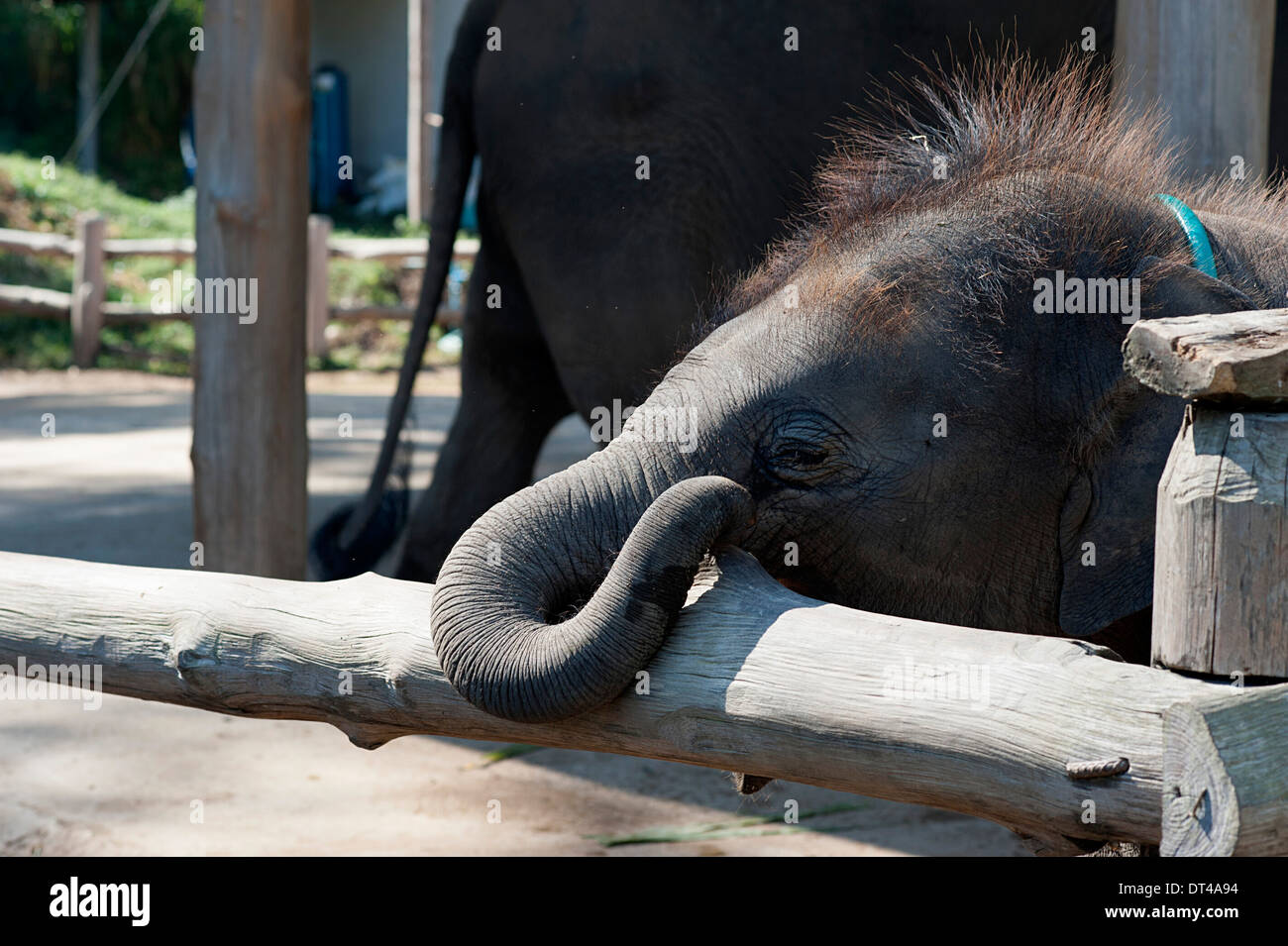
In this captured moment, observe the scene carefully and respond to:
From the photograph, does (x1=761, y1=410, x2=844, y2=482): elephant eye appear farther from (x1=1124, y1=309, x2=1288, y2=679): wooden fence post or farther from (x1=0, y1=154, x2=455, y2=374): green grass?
(x1=0, y1=154, x2=455, y2=374): green grass

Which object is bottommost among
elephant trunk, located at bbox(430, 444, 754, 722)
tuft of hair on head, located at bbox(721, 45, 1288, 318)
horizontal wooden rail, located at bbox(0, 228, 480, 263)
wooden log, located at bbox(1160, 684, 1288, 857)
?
wooden log, located at bbox(1160, 684, 1288, 857)

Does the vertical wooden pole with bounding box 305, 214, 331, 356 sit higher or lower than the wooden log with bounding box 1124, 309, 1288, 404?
higher

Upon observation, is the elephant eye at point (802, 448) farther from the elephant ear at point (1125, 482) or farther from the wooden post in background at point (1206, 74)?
the wooden post in background at point (1206, 74)

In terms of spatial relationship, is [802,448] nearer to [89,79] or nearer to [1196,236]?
[1196,236]

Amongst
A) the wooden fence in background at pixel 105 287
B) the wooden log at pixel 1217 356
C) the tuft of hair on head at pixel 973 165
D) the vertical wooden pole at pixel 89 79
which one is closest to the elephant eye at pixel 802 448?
the tuft of hair on head at pixel 973 165

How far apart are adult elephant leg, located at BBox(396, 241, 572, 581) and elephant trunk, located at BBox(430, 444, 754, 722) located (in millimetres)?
2804

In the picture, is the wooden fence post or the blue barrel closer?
the wooden fence post

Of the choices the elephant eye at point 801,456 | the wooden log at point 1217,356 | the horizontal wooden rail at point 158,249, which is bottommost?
the elephant eye at point 801,456

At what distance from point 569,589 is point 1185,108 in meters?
2.11

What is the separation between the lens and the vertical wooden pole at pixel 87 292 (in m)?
12.6

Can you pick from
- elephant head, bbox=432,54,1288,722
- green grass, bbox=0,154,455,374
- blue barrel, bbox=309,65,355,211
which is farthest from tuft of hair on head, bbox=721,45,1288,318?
blue barrel, bbox=309,65,355,211

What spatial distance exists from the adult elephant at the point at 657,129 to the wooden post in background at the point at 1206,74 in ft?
2.22

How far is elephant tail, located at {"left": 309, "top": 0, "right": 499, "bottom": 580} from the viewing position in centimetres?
470

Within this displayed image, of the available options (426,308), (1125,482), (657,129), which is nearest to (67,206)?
(426,308)
